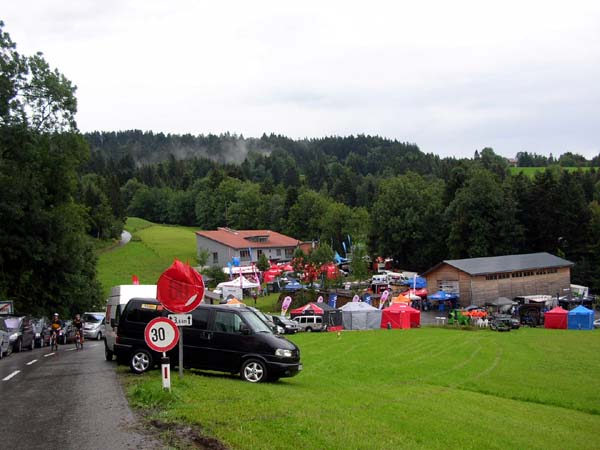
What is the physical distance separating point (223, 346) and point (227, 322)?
62cm

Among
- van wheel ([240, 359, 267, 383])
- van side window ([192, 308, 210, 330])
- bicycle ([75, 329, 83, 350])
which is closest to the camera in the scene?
van wheel ([240, 359, 267, 383])

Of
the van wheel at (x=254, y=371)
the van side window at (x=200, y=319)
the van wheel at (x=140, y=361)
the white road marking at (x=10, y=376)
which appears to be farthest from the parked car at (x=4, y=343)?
the van wheel at (x=254, y=371)

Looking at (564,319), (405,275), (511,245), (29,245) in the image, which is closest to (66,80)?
(29,245)

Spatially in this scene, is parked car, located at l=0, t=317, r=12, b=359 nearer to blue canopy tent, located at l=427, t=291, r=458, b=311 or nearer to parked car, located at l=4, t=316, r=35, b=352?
parked car, located at l=4, t=316, r=35, b=352

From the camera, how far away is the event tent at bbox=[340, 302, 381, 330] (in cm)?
4769

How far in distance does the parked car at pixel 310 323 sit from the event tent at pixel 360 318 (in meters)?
2.07

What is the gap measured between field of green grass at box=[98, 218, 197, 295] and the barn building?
2818 cm

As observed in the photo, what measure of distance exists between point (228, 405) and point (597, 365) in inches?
790

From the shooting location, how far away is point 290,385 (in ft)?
49.9

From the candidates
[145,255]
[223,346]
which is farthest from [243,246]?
[223,346]

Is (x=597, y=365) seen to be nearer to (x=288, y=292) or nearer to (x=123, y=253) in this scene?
(x=288, y=292)

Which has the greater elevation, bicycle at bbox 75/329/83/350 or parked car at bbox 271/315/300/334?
bicycle at bbox 75/329/83/350

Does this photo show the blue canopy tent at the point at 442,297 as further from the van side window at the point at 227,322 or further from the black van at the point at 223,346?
the van side window at the point at 227,322

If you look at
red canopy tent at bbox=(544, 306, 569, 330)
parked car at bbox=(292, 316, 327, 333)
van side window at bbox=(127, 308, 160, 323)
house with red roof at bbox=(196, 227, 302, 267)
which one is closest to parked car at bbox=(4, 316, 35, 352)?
van side window at bbox=(127, 308, 160, 323)
